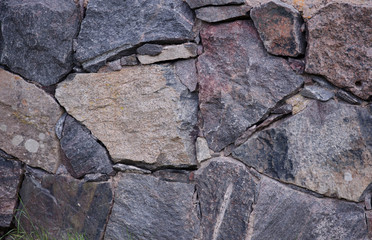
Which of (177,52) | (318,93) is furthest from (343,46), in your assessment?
(177,52)

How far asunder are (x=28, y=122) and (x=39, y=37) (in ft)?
1.55

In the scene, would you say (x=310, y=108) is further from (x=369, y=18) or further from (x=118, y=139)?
(x=118, y=139)

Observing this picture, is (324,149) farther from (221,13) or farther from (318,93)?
(221,13)

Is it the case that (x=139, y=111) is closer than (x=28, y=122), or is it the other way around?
(x=139, y=111)

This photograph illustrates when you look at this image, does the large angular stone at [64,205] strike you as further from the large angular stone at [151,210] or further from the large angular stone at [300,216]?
the large angular stone at [300,216]

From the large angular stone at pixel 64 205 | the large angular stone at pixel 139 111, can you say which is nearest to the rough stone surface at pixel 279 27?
the large angular stone at pixel 139 111

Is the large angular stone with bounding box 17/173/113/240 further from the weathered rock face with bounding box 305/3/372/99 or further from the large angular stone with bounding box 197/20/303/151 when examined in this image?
the weathered rock face with bounding box 305/3/372/99

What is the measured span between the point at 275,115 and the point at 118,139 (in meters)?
0.82

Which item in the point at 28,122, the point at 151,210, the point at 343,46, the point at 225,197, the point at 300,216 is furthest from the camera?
the point at 28,122

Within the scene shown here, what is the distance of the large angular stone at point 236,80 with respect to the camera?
1570mm

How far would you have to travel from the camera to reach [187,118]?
1.72 metres

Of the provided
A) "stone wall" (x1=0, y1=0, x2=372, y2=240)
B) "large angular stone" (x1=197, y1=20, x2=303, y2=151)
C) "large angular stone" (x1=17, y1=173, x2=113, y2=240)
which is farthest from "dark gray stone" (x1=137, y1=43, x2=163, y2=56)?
"large angular stone" (x1=17, y1=173, x2=113, y2=240)

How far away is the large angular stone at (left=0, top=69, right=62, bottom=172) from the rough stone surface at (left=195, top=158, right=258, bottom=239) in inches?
33.6

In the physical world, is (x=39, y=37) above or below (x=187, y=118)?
above
